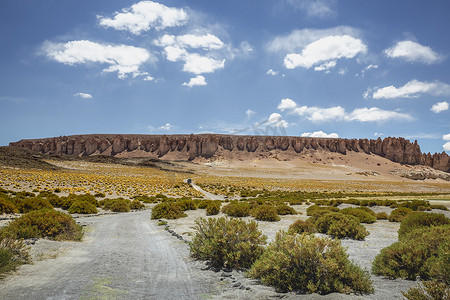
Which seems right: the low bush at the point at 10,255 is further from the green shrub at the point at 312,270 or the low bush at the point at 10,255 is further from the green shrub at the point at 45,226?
the green shrub at the point at 312,270

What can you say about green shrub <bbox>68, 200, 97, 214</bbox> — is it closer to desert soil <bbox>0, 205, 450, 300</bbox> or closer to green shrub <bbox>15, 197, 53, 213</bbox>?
green shrub <bbox>15, 197, 53, 213</bbox>

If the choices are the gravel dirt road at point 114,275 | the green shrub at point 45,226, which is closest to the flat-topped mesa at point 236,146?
the green shrub at point 45,226

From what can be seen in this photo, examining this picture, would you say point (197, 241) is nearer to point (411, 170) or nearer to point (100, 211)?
point (100, 211)

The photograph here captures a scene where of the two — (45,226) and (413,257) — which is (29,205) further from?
(413,257)

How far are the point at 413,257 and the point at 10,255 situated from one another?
8.81 meters

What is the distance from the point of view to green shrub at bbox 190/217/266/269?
22.7 feet

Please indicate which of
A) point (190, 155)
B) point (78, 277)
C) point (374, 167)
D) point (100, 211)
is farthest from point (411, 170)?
point (78, 277)

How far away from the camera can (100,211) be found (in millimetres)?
21594

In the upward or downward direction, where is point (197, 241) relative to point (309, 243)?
downward

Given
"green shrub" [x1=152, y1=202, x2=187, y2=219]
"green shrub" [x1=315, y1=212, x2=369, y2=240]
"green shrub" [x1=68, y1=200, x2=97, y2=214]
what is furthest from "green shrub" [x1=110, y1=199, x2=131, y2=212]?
"green shrub" [x1=315, y1=212, x2=369, y2=240]

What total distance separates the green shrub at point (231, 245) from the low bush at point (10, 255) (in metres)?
4.24

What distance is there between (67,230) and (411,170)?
15659 cm

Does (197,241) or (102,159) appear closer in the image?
(197,241)

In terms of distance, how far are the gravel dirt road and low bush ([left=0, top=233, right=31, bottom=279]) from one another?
0.21 m
